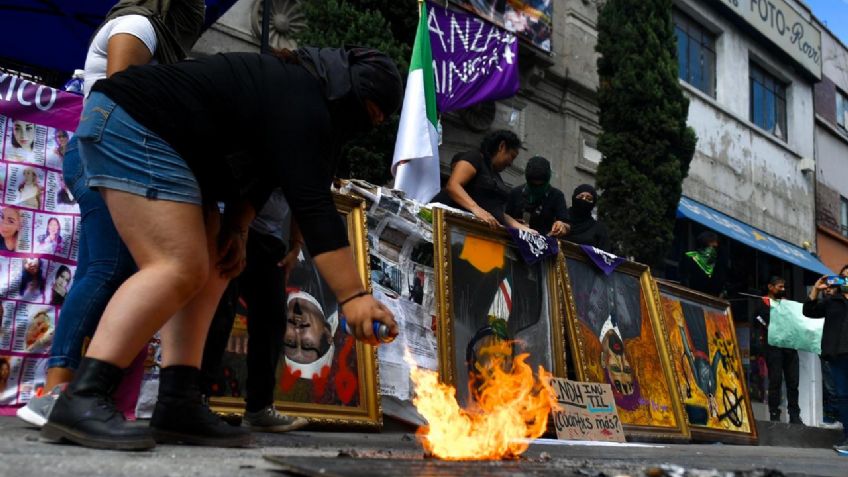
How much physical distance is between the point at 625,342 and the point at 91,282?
4.56 meters

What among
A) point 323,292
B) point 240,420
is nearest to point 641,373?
point 323,292

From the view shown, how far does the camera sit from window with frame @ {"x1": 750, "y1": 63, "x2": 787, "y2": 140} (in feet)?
68.3

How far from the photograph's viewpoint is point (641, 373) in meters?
6.70

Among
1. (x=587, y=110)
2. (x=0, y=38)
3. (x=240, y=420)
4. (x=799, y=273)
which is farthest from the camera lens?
(x=799, y=273)

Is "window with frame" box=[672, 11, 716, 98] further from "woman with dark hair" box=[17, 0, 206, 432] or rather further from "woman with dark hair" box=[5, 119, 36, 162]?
"woman with dark hair" box=[17, 0, 206, 432]

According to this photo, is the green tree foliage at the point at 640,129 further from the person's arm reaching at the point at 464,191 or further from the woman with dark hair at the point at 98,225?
the woman with dark hair at the point at 98,225

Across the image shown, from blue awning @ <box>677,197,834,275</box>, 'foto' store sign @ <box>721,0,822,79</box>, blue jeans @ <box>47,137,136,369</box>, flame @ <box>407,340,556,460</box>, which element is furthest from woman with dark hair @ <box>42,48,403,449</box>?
'foto' store sign @ <box>721,0,822,79</box>

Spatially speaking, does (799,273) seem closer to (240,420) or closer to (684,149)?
(684,149)

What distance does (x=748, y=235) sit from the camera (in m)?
17.9

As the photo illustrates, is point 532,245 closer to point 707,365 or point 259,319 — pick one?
point 707,365

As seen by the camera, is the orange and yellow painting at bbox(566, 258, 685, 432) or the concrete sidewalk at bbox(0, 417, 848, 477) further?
the orange and yellow painting at bbox(566, 258, 685, 432)

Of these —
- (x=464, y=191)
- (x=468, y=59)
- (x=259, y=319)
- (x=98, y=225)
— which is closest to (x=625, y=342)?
(x=464, y=191)

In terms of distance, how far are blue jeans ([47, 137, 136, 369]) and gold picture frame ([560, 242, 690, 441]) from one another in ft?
12.2

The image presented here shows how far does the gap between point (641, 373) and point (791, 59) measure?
17212mm
